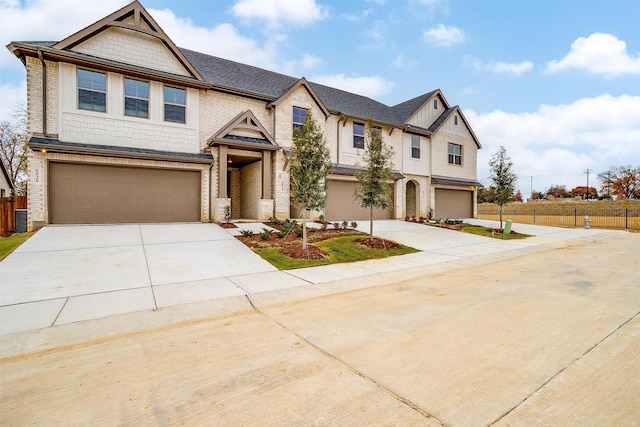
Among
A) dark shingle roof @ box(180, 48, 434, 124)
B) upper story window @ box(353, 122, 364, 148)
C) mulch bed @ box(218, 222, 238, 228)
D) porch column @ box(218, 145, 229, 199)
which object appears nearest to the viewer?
mulch bed @ box(218, 222, 238, 228)

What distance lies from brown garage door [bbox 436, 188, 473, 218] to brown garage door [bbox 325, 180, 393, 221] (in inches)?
320

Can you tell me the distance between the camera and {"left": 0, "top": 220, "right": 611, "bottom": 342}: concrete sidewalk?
5.72 m

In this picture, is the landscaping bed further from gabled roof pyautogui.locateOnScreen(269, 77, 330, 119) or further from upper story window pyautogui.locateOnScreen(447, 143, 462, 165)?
upper story window pyautogui.locateOnScreen(447, 143, 462, 165)

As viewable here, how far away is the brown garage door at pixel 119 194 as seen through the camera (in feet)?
42.4

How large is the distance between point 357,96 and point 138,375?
2524 cm

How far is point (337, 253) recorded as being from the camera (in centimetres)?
1108

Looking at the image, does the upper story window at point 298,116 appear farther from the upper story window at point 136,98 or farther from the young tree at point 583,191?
the young tree at point 583,191

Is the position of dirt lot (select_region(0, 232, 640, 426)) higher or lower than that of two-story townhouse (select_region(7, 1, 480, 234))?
lower

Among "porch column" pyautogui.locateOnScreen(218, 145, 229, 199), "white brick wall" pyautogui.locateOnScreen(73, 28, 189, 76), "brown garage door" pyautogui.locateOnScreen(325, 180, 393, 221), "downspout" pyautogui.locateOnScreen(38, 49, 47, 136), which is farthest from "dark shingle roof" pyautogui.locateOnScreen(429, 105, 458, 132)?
"downspout" pyautogui.locateOnScreen(38, 49, 47, 136)

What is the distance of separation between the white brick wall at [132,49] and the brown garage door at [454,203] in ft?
67.5

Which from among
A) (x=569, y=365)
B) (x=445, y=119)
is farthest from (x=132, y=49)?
(x=445, y=119)

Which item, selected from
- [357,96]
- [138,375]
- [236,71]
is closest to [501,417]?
[138,375]

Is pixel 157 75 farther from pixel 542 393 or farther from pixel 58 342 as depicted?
pixel 542 393

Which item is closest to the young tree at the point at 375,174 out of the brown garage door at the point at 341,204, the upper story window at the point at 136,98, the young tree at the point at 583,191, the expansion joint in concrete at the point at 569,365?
the brown garage door at the point at 341,204
